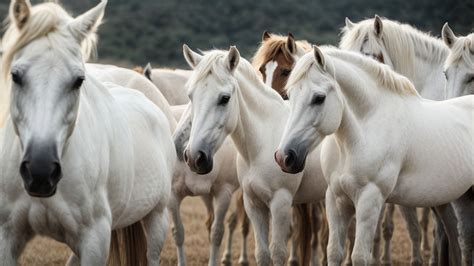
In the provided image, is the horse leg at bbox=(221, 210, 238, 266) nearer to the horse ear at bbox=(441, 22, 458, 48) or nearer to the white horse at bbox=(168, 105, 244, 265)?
the white horse at bbox=(168, 105, 244, 265)

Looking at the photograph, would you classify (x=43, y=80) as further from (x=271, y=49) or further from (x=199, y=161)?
(x=271, y=49)

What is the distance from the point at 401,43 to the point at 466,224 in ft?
8.23

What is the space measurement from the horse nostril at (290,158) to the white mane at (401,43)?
3.16m

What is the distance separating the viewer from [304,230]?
890 centimetres

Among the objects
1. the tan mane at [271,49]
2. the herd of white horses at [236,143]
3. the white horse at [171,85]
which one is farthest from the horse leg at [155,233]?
the white horse at [171,85]

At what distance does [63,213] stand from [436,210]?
13.5 ft

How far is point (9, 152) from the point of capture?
4.79m

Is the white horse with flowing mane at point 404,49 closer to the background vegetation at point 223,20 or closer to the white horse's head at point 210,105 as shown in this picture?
the white horse's head at point 210,105

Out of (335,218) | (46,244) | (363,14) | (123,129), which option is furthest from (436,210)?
(363,14)

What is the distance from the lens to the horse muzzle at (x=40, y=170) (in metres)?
4.24

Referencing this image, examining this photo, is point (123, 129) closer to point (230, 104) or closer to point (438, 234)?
point (230, 104)

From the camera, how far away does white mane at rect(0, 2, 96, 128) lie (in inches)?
178

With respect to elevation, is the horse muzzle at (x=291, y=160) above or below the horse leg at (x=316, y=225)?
above

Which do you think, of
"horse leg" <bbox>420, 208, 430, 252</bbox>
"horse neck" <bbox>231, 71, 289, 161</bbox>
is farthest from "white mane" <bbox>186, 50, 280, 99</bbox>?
"horse leg" <bbox>420, 208, 430, 252</bbox>
